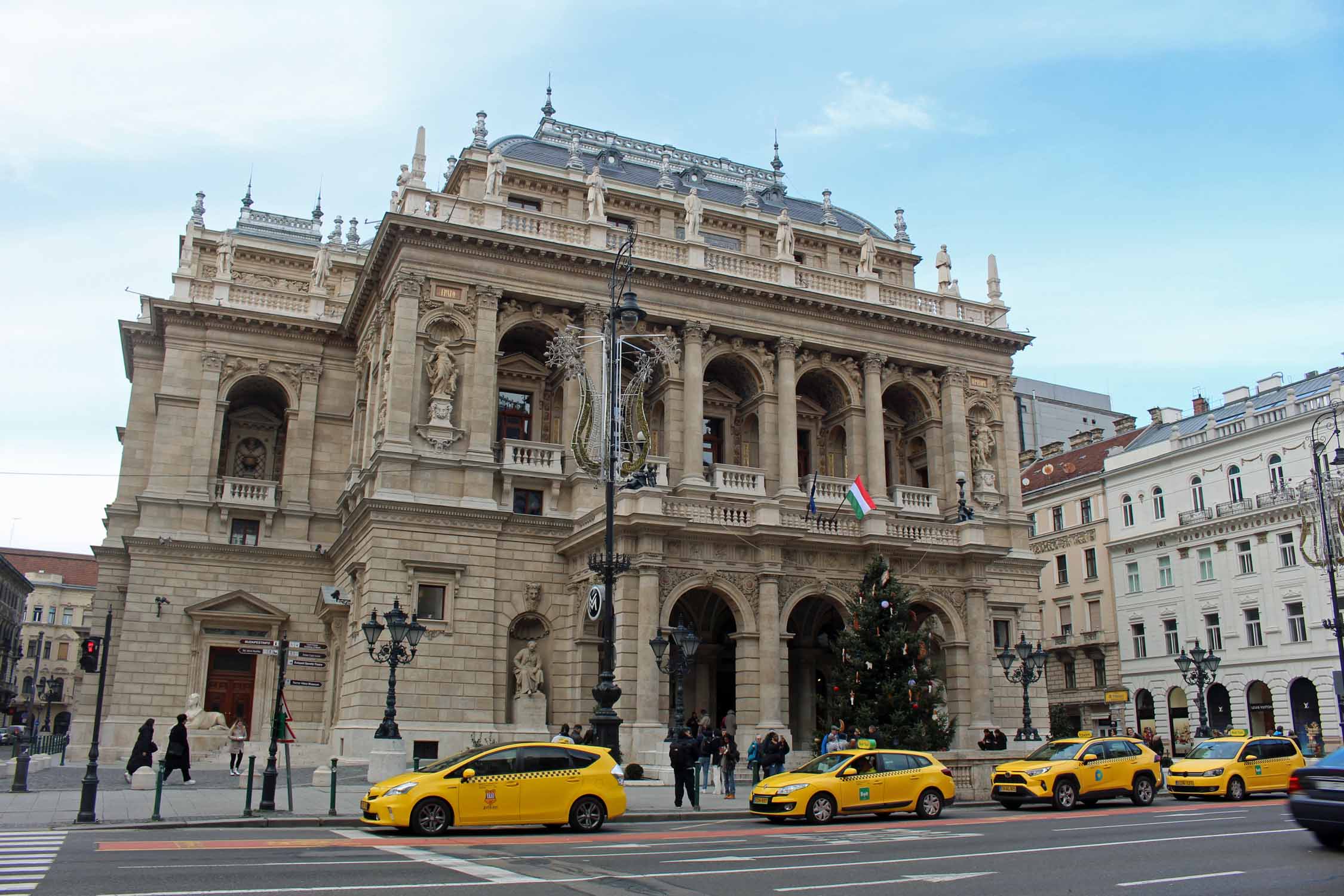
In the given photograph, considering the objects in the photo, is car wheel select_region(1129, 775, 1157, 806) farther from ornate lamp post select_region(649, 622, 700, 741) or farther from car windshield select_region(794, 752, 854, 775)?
ornate lamp post select_region(649, 622, 700, 741)

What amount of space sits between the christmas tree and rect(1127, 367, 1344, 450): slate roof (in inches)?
1222

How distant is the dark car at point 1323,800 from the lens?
45.2 feet

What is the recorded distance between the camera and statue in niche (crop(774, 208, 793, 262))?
149 ft

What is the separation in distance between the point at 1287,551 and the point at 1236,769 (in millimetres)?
30597

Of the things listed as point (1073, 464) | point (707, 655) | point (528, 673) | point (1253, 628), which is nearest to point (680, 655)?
point (528, 673)

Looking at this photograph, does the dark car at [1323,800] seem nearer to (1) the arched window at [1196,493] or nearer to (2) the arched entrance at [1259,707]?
(2) the arched entrance at [1259,707]

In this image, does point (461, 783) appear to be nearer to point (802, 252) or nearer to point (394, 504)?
point (394, 504)

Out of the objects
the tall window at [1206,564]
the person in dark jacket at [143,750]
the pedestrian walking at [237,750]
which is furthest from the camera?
the tall window at [1206,564]

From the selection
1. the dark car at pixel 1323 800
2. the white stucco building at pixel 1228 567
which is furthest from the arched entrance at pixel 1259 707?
the dark car at pixel 1323 800

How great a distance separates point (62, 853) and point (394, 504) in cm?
2157

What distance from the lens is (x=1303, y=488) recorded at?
50062 mm

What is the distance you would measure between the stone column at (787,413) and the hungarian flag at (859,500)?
4.38m

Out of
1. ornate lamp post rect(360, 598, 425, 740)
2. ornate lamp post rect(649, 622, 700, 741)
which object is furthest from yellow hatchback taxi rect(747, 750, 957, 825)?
ornate lamp post rect(360, 598, 425, 740)

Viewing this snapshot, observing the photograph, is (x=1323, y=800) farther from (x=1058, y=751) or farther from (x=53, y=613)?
(x=53, y=613)
